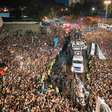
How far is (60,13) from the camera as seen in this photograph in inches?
2330

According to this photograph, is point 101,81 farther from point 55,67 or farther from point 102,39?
point 102,39

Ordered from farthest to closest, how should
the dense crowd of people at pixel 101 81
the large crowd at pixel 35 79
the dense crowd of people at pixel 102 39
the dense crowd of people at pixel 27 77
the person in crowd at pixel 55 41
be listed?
the person in crowd at pixel 55 41 → the dense crowd of people at pixel 102 39 → the dense crowd of people at pixel 101 81 → the large crowd at pixel 35 79 → the dense crowd of people at pixel 27 77

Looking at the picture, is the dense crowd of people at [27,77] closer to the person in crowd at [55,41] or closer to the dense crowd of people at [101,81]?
the person in crowd at [55,41]

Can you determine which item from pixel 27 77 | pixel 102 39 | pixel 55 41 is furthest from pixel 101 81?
pixel 55 41

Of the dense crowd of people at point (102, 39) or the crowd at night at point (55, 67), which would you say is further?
the dense crowd of people at point (102, 39)

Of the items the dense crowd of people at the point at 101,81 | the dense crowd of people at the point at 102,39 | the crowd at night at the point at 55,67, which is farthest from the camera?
the dense crowd of people at the point at 102,39

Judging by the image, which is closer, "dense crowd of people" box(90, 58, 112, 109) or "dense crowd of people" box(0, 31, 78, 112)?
"dense crowd of people" box(0, 31, 78, 112)

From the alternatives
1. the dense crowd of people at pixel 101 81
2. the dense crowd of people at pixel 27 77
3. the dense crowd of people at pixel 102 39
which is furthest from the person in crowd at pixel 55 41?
the dense crowd of people at pixel 101 81

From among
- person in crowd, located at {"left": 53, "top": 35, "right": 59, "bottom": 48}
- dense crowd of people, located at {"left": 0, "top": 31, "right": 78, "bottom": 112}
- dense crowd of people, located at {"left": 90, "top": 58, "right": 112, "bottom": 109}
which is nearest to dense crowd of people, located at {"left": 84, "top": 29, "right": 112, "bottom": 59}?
person in crowd, located at {"left": 53, "top": 35, "right": 59, "bottom": 48}

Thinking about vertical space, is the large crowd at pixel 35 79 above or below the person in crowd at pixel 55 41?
above

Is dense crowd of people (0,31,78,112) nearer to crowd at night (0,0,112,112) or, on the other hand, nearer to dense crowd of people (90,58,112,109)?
crowd at night (0,0,112,112)

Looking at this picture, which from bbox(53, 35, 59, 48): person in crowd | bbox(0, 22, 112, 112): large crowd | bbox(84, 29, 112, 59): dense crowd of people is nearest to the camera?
bbox(0, 22, 112, 112): large crowd

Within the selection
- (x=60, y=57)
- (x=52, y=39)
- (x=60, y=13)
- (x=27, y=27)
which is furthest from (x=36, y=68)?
(x=60, y=13)

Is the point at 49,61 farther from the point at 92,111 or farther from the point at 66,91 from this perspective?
the point at 92,111
